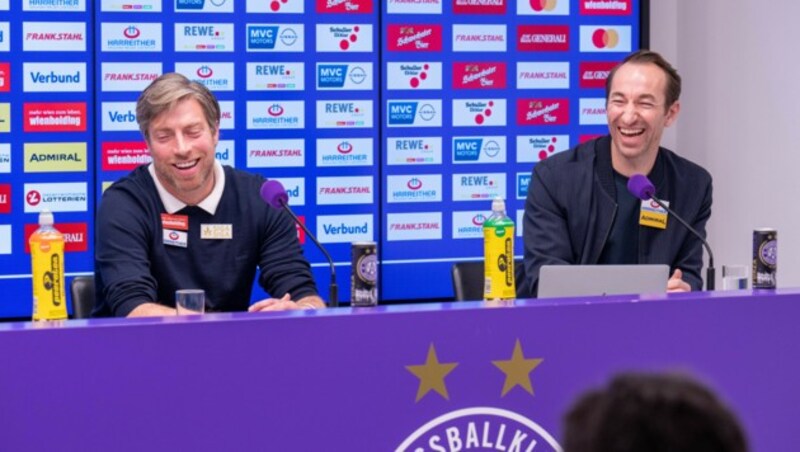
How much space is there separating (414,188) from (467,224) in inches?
11.8

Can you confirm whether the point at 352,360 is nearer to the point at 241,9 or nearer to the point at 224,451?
the point at 224,451

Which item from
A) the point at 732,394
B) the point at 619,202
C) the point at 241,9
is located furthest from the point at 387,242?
the point at 732,394

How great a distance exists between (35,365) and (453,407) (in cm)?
91

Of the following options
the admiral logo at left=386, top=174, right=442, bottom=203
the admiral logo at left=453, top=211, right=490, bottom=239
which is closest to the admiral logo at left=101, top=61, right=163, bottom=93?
the admiral logo at left=386, top=174, right=442, bottom=203

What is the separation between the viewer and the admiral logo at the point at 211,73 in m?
5.33

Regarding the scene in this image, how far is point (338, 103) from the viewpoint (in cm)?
550

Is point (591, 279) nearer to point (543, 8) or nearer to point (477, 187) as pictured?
A: point (477, 187)

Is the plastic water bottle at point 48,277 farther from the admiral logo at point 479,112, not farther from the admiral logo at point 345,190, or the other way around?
the admiral logo at point 479,112

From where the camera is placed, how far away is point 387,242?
558cm

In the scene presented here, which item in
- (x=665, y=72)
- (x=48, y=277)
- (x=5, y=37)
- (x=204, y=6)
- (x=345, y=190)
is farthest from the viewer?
(x=345, y=190)

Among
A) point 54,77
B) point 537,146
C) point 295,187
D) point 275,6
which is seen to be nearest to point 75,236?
point 54,77

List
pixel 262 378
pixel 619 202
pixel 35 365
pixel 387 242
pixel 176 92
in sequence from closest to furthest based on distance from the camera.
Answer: pixel 35 365
pixel 262 378
pixel 176 92
pixel 619 202
pixel 387 242

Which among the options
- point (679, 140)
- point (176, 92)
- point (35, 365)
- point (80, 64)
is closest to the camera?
point (35, 365)

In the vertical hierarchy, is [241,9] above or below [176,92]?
above
